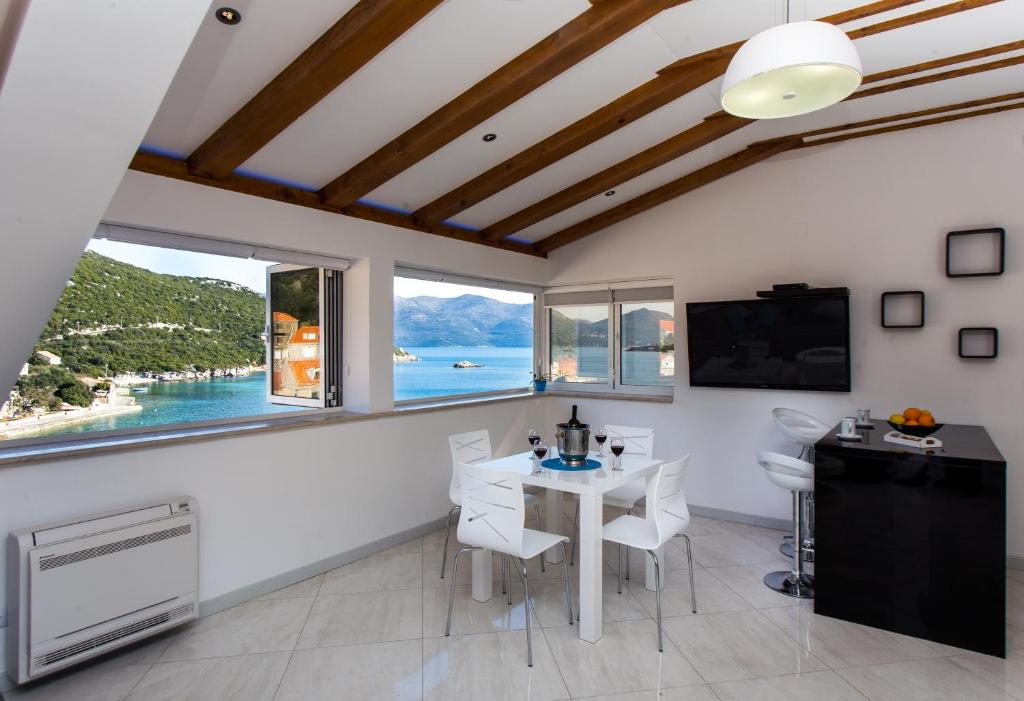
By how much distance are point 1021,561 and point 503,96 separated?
4530 millimetres

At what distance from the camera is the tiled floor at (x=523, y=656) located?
248cm

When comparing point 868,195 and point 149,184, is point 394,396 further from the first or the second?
point 868,195

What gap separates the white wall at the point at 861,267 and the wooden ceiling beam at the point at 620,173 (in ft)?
2.93

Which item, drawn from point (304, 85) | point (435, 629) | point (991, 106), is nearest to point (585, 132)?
point (304, 85)

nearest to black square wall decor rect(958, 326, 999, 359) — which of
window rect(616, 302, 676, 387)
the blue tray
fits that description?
window rect(616, 302, 676, 387)

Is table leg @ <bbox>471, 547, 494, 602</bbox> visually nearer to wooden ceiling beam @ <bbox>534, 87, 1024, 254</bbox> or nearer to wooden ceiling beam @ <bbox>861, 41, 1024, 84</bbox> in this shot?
wooden ceiling beam @ <bbox>534, 87, 1024, 254</bbox>

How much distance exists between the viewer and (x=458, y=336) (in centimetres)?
548

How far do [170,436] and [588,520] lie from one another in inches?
90.7

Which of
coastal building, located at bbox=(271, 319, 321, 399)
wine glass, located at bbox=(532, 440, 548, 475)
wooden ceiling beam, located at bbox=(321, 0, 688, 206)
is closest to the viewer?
wooden ceiling beam, located at bbox=(321, 0, 688, 206)

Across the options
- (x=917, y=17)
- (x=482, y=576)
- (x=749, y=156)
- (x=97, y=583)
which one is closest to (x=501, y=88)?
(x=917, y=17)

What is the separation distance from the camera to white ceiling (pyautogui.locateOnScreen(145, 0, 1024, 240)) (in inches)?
98.6

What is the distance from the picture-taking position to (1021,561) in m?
3.84

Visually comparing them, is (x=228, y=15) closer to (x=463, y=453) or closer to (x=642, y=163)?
(x=463, y=453)

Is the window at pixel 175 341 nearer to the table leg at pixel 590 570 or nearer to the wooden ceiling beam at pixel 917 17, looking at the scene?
the table leg at pixel 590 570
